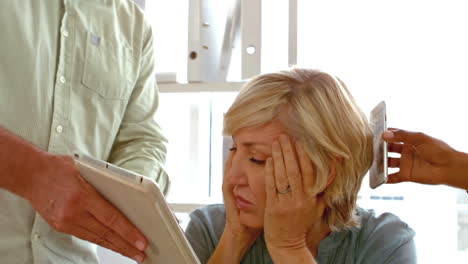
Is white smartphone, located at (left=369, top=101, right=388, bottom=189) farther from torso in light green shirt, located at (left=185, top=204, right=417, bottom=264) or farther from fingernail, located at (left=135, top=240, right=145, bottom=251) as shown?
fingernail, located at (left=135, top=240, right=145, bottom=251)

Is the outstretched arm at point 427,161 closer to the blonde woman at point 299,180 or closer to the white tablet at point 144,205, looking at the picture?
the blonde woman at point 299,180

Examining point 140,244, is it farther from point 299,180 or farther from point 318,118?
point 318,118

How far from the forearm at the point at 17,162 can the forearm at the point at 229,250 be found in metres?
0.47

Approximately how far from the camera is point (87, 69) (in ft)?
4.80

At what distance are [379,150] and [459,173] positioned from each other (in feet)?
0.98

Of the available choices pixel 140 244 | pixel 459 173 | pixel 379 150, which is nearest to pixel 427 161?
pixel 459 173

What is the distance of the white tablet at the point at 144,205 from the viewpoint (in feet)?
2.72

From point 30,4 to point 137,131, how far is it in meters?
0.45

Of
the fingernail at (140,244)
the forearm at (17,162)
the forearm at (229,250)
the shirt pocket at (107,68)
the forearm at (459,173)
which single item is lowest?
the forearm at (229,250)

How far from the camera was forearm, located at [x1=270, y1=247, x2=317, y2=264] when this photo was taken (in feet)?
3.91

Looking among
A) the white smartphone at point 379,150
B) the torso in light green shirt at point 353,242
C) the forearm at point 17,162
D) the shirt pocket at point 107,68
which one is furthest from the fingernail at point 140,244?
the shirt pocket at point 107,68

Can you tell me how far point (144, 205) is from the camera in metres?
0.86

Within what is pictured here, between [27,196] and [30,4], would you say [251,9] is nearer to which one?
[30,4]

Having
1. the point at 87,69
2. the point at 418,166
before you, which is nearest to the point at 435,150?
the point at 418,166
